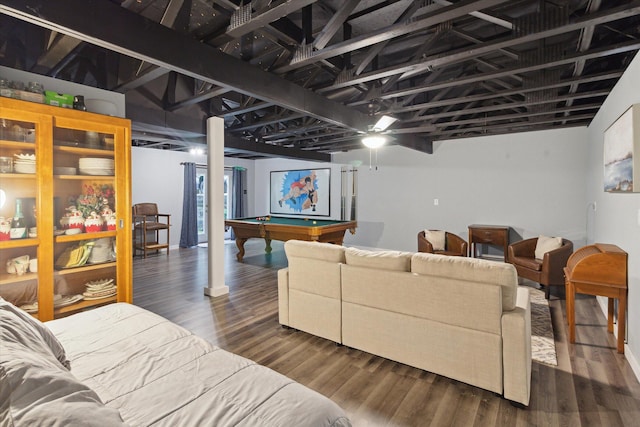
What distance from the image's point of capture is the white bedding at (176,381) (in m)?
1.19

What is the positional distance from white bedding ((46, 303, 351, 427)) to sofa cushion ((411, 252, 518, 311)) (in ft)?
4.46

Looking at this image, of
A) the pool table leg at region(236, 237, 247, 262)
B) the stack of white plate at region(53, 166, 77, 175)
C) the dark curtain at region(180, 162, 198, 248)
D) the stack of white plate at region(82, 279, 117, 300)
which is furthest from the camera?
the dark curtain at region(180, 162, 198, 248)

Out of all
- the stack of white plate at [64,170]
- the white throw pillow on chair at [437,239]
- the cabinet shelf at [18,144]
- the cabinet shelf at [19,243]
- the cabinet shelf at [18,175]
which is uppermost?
the cabinet shelf at [18,144]

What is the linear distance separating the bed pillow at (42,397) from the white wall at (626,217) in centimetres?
338

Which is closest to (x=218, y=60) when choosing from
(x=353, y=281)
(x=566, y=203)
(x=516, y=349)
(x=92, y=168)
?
(x=92, y=168)

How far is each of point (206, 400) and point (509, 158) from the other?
6.52m

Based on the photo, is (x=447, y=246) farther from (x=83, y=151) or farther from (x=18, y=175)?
(x=18, y=175)

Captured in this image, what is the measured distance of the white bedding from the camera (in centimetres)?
119

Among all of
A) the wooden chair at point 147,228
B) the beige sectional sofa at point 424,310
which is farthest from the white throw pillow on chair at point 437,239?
the wooden chair at point 147,228

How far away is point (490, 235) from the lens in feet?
19.1

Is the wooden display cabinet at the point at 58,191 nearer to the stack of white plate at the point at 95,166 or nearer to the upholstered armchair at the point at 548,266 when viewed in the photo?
the stack of white plate at the point at 95,166

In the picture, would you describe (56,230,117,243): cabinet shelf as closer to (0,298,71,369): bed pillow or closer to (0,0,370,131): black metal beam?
(0,298,71,369): bed pillow

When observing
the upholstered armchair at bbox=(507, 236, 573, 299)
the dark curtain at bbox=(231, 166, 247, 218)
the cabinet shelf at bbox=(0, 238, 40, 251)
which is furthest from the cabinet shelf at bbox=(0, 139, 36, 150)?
the dark curtain at bbox=(231, 166, 247, 218)

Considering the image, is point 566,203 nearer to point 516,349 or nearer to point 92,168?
point 516,349
